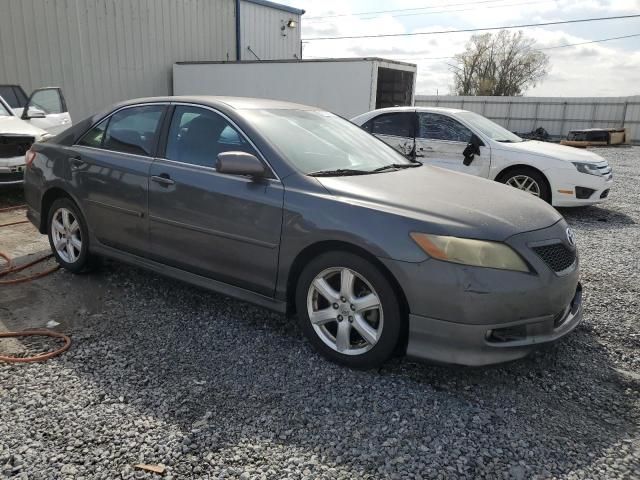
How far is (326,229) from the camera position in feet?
9.59

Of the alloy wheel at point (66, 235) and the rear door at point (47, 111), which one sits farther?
the rear door at point (47, 111)

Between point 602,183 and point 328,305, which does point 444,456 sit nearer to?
point 328,305

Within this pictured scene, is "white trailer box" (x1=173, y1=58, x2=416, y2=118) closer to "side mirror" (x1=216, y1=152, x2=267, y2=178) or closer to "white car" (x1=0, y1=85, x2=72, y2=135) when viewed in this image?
"white car" (x1=0, y1=85, x2=72, y2=135)

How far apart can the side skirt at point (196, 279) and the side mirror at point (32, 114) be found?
5587mm

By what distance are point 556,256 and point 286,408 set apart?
1727 mm

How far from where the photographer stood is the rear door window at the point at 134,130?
3924 millimetres

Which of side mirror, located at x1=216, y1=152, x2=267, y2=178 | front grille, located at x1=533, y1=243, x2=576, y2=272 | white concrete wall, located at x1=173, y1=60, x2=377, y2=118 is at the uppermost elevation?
white concrete wall, located at x1=173, y1=60, x2=377, y2=118

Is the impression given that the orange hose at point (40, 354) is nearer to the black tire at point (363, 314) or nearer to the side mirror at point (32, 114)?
the black tire at point (363, 314)

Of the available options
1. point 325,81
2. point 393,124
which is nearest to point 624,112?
point 325,81

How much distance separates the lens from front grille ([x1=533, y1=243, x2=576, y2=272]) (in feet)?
9.27

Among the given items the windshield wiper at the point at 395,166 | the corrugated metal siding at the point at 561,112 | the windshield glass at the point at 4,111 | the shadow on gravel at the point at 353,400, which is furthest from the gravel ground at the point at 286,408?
the corrugated metal siding at the point at 561,112

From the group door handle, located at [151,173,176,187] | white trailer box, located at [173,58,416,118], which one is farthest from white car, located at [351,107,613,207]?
door handle, located at [151,173,176,187]

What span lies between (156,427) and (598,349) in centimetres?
275

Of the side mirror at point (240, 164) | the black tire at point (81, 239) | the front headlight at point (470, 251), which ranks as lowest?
the black tire at point (81, 239)
